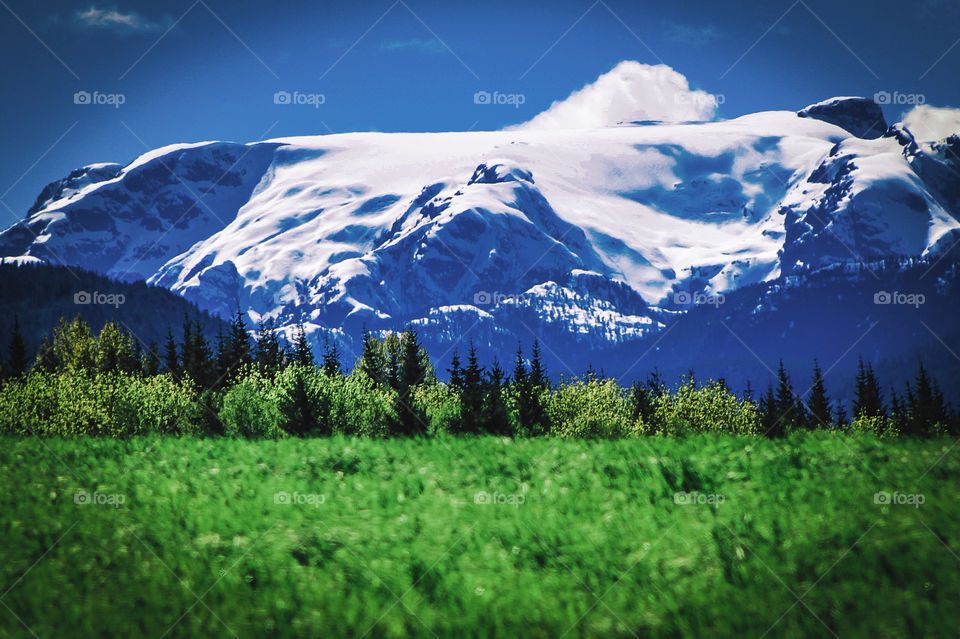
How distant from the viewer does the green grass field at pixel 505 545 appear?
10.9 metres

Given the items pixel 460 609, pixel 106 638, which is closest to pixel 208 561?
pixel 106 638

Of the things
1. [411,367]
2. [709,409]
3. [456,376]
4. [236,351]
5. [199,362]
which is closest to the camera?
[456,376]

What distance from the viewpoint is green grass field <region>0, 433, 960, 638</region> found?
10.9 meters

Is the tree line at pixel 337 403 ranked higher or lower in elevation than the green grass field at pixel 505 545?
higher

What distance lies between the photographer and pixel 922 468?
1505 cm

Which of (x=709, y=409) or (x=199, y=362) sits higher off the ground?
(x=199, y=362)

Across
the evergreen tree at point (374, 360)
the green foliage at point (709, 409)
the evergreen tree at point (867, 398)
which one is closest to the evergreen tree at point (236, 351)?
the evergreen tree at point (374, 360)

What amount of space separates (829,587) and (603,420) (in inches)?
2085

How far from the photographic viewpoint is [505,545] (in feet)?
42.9

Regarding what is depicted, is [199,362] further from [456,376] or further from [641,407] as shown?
[641,407]

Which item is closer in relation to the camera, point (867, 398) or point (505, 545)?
point (505, 545)

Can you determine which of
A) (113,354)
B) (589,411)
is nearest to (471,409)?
(589,411)

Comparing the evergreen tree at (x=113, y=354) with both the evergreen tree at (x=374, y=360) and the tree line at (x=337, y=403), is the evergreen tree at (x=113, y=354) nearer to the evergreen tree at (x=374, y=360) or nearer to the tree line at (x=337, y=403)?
A: the tree line at (x=337, y=403)

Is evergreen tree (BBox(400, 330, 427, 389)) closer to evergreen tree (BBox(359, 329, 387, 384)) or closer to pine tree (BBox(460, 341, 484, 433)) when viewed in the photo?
evergreen tree (BBox(359, 329, 387, 384))
